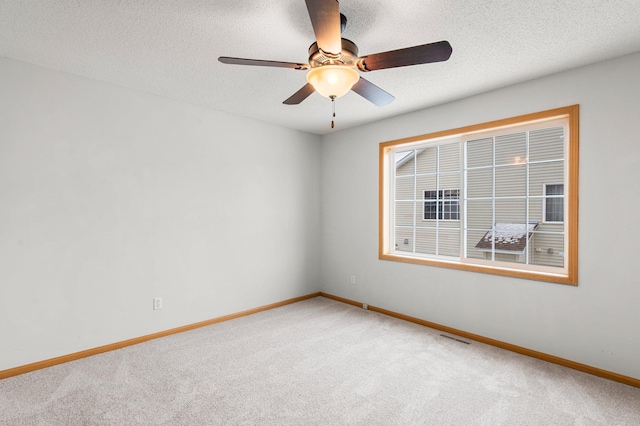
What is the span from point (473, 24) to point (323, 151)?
3070 mm

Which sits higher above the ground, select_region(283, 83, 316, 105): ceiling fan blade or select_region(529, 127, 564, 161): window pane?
select_region(283, 83, 316, 105): ceiling fan blade

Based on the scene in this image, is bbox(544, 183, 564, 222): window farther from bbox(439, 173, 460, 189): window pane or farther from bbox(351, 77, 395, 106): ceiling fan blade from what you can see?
bbox(351, 77, 395, 106): ceiling fan blade

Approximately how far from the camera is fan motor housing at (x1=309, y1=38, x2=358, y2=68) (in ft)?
6.00

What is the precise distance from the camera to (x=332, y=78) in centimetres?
184

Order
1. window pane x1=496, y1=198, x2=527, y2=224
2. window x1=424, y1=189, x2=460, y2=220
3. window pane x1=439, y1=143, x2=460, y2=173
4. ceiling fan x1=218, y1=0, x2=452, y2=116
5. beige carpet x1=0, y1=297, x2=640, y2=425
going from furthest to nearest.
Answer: window pane x1=439, y1=143, x2=460, y2=173 → window x1=424, y1=189, x2=460, y2=220 → window pane x1=496, y1=198, x2=527, y2=224 → beige carpet x1=0, y1=297, x2=640, y2=425 → ceiling fan x1=218, y1=0, x2=452, y2=116

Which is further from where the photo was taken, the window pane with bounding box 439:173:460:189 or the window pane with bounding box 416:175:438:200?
the window pane with bounding box 416:175:438:200

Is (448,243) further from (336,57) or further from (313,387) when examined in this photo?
(336,57)

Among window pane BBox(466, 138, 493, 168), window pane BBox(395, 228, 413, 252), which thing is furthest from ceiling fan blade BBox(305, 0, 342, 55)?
window pane BBox(395, 228, 413, 252)

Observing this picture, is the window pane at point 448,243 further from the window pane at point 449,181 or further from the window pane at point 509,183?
the window pane at point 509,183

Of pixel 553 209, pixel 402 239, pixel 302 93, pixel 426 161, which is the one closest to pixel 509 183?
pixel 553 209

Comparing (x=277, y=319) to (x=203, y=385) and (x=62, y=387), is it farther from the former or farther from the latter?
(x=62, y=387)

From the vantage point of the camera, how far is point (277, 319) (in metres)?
3.88

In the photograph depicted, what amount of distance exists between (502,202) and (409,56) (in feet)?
7.85

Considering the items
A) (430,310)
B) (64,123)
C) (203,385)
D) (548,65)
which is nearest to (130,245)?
(64,123)
